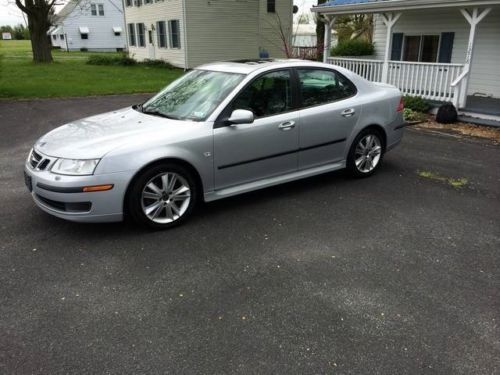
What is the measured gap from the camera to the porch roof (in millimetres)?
10430

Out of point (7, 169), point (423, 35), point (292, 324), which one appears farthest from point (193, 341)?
point (423, 35)

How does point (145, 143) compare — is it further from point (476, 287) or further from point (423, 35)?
point (423, 35)

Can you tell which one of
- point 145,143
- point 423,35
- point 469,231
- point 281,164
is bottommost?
point 469,231

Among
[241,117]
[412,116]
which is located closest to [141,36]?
[412,116]

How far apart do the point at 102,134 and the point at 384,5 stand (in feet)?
33.1

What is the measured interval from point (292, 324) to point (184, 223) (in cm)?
201

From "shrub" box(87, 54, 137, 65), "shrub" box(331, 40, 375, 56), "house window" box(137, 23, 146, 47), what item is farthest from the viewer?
"house window" box(137, 23, 146, 47)

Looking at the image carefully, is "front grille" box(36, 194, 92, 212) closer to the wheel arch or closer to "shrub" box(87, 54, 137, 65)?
the wheel arch

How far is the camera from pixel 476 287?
142 inches

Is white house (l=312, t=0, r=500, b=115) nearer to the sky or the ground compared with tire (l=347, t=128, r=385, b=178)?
nearer to the sky

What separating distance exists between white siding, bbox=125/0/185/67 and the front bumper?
2141 cm

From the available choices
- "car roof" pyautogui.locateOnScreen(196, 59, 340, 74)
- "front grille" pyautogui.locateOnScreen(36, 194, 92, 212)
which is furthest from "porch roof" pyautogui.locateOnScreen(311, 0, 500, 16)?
"front grille" pyautogui.locateOnScreen(36, 194, 92, 212)

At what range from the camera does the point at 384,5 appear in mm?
12086

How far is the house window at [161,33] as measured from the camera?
87.6ft
